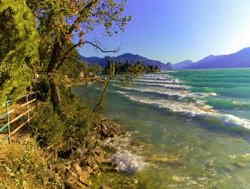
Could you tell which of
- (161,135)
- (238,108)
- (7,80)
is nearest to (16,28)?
(7,80)

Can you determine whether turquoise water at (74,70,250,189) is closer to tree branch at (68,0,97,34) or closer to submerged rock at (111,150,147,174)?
submerged rock at (111,150,147,174)

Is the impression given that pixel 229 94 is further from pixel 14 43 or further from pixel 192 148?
pixel 14 43

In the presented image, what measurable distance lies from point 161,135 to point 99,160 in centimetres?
550

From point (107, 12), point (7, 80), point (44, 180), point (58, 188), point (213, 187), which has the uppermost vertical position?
point (107, 12)

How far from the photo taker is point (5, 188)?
420cm

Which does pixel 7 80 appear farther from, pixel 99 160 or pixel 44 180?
pixel 99 160

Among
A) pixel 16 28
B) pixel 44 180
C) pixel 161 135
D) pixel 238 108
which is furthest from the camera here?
pixel 238 108

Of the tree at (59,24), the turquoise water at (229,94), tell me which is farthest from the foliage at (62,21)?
the turquoise water at (229,94)

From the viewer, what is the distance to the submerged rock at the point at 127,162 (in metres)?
8.99

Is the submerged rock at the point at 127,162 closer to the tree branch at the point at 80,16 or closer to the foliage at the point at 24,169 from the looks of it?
the foliage at the point at 24,169

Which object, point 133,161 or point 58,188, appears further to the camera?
point 133,161

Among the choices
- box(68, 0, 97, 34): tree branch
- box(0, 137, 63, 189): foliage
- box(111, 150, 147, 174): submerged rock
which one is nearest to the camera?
box(0, 137, 63, 189): foliage

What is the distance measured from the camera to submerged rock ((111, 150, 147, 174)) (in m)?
8.99

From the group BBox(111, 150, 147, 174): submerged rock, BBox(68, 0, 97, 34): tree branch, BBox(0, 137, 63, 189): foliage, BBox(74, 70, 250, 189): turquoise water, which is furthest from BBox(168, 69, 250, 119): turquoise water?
BBox(0, 137, 63, 189): foliage
